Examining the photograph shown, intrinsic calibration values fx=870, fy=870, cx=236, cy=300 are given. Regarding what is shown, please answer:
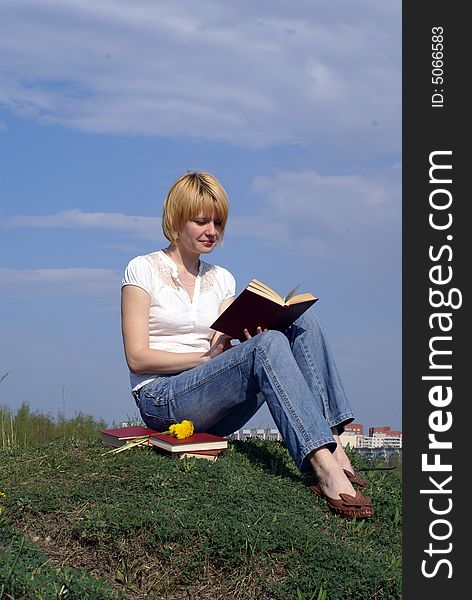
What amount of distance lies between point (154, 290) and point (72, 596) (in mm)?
2479

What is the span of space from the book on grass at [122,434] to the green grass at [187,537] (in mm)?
329

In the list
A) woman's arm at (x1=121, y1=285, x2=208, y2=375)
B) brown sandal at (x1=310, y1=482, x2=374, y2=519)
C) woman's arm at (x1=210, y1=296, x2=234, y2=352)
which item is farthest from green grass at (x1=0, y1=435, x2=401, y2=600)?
woman's arm at (x1=210, y1=296, x2=234, y2=352)

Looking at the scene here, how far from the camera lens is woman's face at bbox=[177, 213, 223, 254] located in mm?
5984

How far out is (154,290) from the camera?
600 cm

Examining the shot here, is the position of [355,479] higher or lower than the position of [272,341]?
lower

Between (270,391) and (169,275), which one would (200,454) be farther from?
(169,275)

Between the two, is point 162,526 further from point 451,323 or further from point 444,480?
point 451,323

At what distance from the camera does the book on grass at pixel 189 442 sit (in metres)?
5.74

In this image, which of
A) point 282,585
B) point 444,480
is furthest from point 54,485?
point 444,480

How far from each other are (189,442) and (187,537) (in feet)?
3.58

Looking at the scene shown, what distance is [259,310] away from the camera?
5.39 m

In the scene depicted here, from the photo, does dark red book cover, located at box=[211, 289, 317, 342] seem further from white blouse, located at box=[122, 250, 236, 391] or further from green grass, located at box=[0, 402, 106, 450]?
green grass, located at box=[0, 402, 106, 450]

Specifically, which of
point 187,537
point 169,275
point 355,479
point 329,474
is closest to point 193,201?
point 169,275

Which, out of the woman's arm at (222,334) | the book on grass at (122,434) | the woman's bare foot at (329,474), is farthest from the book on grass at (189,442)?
the woman's bare foot at (329,474)
